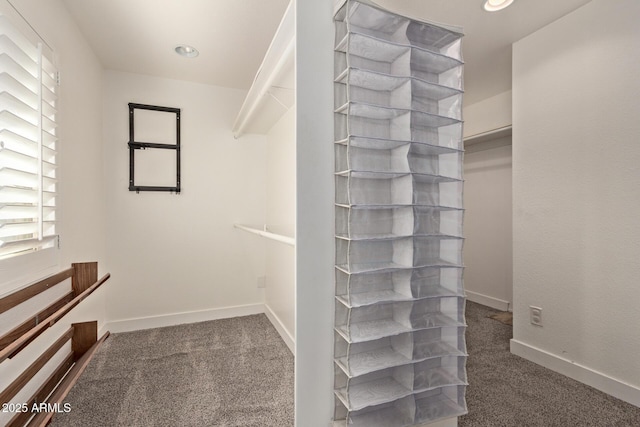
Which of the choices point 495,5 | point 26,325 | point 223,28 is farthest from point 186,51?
point 495,5

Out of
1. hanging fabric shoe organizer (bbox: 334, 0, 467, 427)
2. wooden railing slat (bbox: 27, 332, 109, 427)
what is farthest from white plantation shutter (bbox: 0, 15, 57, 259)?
hanging fabric shoe organizer (bbox: 334, 0, 467, 427)

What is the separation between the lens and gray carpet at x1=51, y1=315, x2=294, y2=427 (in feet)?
5.09

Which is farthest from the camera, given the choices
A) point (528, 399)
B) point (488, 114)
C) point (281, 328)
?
point (488, 114)

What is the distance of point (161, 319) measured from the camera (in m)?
2.83

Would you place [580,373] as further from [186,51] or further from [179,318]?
[186,51]

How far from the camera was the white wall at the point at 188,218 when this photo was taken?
2.71 meters

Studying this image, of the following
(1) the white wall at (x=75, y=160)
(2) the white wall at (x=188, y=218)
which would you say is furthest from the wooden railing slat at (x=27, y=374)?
(2) the white wall at (x=188, y=218)

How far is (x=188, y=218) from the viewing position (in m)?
2.95

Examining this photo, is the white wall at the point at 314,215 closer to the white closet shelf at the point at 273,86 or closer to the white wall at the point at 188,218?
the white closet shelf at the point at 273,86

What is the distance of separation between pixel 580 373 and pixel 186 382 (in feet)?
8.04

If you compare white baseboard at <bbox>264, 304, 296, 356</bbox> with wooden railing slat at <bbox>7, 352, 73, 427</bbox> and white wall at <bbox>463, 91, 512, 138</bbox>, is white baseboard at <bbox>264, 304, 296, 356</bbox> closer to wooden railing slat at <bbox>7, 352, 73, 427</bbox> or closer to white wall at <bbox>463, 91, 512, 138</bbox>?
wooden railing slat at <bbox>7, 352, 73, 427</bbox>

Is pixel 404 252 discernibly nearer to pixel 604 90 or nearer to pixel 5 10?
pixel 604 90

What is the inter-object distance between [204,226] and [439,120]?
2.43 m

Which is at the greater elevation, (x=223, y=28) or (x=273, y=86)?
(x=223, y=28)
